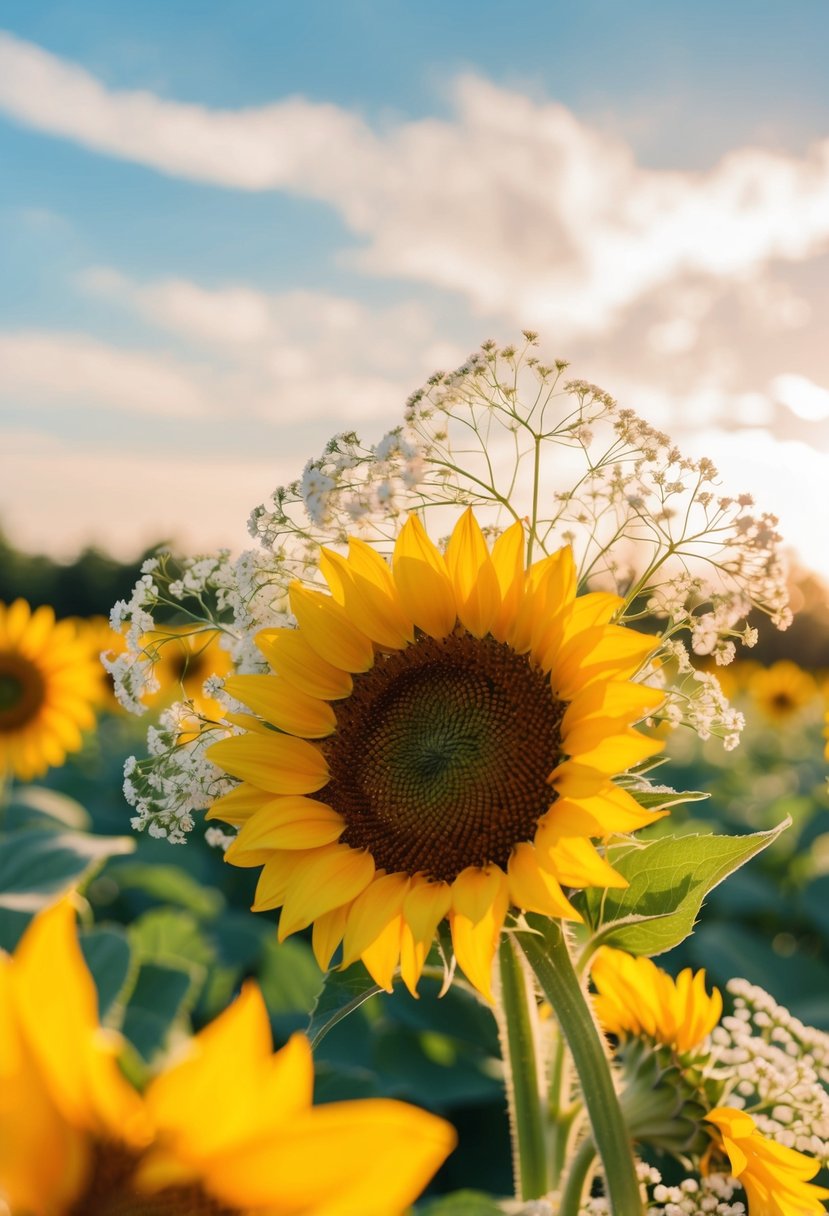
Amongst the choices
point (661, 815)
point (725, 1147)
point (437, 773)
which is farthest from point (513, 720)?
point (725, 1147)

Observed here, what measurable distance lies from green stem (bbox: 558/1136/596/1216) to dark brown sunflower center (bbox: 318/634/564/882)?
0.33 metres

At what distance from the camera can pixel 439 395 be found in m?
1.34

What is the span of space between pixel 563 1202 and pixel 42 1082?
87 centimetres

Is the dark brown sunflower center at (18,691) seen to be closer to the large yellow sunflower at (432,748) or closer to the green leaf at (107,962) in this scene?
the green leaf at (107,962)

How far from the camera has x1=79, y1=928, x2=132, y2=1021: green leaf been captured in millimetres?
2070

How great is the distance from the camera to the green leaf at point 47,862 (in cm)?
231

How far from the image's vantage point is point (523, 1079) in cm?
131

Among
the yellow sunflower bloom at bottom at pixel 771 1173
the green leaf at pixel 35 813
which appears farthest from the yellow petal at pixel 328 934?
the green leaf at pixel 35 813

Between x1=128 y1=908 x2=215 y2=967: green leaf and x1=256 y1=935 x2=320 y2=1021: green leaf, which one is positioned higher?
x1=128 y1=908 x2=215 y2=967: green leaf

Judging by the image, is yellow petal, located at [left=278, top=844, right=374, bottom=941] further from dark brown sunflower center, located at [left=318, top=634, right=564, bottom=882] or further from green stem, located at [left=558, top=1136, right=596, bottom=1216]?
green stem, located at [left=558, top=1136, right=596, bottom=1216]

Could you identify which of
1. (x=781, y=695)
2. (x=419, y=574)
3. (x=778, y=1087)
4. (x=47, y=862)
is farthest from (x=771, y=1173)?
(x=781, y=695)

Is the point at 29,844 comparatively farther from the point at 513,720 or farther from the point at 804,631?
the point at 804,631

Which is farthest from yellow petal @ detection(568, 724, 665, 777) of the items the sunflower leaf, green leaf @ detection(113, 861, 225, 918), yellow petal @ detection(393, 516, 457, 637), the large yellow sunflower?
green leaf @ detection(113, 861, 225, 918)

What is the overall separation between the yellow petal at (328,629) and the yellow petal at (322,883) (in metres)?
0.22
